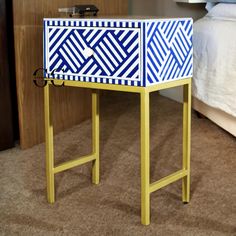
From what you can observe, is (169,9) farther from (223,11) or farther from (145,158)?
(145,158)

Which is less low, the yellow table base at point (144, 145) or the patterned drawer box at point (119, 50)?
the patterned drawer box at point (119, 50)

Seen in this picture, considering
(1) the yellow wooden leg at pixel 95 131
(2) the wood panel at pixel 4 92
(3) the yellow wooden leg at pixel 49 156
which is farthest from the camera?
(2) the wood panel at pixel 4 92

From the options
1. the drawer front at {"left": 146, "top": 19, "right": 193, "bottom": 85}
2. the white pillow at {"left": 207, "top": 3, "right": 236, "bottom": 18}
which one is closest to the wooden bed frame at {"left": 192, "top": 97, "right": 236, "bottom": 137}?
the white pillow at {"left": 207, "top": 3, "right": 236, "bottom": 18}

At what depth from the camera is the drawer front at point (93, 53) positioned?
1.08 metres

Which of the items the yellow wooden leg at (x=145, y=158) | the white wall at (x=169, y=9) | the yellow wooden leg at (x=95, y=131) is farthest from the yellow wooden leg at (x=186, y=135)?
the white wall at (x=169, y=9)

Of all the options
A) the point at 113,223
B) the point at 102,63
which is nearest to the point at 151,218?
the point at 113,223

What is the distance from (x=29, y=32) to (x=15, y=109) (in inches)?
12.4

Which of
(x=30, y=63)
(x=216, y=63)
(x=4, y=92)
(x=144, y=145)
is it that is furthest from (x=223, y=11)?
(x=144, y=145)

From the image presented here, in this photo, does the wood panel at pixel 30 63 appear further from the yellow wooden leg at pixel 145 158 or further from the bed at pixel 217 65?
the yellow wooden leg at pixel 145 158

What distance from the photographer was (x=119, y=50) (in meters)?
1.09

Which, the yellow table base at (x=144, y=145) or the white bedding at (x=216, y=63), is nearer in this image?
the yellow table base at (x=144, y=145)

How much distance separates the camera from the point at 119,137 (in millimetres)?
1941

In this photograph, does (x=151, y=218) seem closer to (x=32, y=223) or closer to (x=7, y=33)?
(x=32, y=223)

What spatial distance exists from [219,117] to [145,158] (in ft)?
2.90
